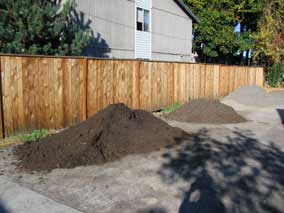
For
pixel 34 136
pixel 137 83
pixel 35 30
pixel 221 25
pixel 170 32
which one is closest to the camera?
pixel 34 136

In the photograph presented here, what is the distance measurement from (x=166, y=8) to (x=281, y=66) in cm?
1191

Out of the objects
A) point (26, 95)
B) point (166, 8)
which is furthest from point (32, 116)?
point (166, 8)

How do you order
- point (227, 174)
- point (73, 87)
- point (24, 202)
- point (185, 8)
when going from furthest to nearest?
1. point (185, 8)
2. point (73, 87)
3. point (227, 174)
4. point (24, 202)

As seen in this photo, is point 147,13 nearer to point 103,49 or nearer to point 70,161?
point 103,49

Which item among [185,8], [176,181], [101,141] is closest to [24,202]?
[176,181]

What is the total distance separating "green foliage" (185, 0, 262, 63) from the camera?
2956 cm

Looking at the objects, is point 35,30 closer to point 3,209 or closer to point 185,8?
point 3,209

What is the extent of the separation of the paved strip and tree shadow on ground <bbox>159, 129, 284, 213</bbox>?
1620mm

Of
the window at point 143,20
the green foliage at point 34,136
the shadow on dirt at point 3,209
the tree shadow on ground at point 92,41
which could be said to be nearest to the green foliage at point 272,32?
the window at point 143,20

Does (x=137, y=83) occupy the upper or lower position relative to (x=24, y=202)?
upper

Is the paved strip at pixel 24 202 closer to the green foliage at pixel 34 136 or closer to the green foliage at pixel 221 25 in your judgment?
the green foliage at pixel 34 136

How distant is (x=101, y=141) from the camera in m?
6.40

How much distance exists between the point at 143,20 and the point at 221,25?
43.8ft

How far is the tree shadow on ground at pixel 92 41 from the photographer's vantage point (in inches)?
560
